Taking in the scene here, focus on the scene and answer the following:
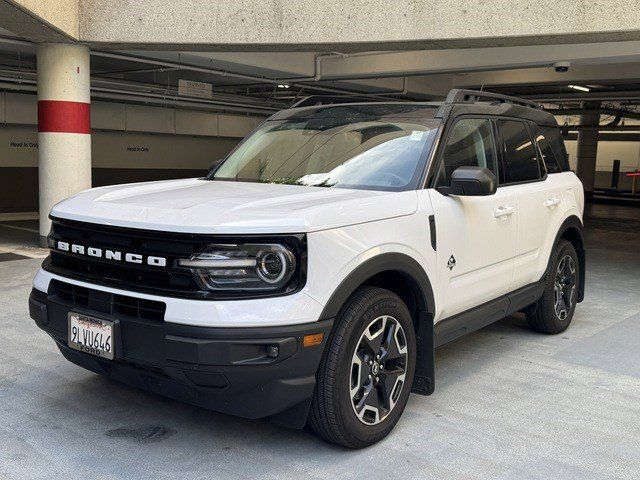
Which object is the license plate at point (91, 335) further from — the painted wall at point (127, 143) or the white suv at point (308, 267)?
the painted wall at point (127, 143)

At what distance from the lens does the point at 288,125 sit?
4719 mm

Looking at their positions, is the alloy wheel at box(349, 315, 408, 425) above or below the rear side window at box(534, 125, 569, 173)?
below

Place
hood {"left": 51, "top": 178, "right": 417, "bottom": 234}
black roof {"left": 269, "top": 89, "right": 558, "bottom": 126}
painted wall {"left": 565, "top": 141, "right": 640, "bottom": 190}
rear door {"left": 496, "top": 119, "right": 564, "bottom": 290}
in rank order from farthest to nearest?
painted wall {"left": 565, "top": 141, "right": 640, "bottom": 190} < rear door {"left": 496, "top": 119, "right": 564, "bottom": 290} < black roof {"left": 269, "top": 89, "right": 558, "bottom": 126} < hood {"left": 51, "top": 178, "right": 417, "bottom": 234}

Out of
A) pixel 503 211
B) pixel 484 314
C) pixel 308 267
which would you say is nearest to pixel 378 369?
pixel 308 267

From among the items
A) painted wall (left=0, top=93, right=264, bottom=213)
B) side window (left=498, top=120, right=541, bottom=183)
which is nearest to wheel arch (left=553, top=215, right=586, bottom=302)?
side window (left=498, top=120, right=541, bottom=183)

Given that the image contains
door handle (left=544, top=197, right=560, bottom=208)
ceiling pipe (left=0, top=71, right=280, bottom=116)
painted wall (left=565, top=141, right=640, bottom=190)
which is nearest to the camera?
door handle (left=544, top=197, right=560, bottom=208)

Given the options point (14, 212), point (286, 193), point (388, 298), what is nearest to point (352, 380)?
point (388, 298)

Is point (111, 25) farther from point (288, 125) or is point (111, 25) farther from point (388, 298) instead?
point (388, 298)

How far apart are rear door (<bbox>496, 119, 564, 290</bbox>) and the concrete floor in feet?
2.34

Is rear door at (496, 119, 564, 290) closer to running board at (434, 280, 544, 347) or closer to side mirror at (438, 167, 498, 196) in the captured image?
running board at (434, 280, 544, 347)

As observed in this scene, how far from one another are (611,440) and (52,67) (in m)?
8.63

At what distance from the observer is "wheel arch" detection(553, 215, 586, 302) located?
17.7 ft

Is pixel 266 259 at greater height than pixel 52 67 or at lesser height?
lesser

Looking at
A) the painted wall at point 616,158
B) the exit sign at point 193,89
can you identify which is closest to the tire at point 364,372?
the exit sign at point 193,89
